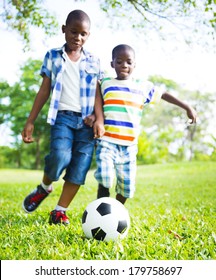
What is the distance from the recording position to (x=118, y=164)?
362 cm

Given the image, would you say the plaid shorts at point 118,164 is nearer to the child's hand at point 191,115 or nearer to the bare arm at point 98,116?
the bare arm at point 98,116

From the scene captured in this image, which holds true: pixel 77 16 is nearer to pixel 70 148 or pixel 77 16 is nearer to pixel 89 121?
pixel 89 121

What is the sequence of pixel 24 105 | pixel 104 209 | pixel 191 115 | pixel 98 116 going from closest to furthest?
1. pixel 104 209
2. pixel 98 116
3. pixel 191 115
4. pixel 24 105

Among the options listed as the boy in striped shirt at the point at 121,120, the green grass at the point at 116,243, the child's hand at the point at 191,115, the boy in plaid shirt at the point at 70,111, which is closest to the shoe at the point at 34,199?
the green grass at the point at 116,243

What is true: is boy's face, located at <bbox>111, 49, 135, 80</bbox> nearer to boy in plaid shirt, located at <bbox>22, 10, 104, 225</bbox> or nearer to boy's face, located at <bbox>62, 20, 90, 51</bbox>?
boy in plaid shirt, located at <bbox>22, 10, 104, 225</bbox>

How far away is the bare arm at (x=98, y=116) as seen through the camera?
3.47 meters

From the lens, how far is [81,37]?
350cm

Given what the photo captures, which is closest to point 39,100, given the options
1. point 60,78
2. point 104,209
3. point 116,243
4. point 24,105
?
point 60,78

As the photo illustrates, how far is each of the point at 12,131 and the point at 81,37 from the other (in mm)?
14683

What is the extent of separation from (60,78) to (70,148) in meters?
0.57

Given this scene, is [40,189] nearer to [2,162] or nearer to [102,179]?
[102,179]

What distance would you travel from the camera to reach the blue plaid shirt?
138 inches

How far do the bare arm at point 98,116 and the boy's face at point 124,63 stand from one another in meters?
0.22
